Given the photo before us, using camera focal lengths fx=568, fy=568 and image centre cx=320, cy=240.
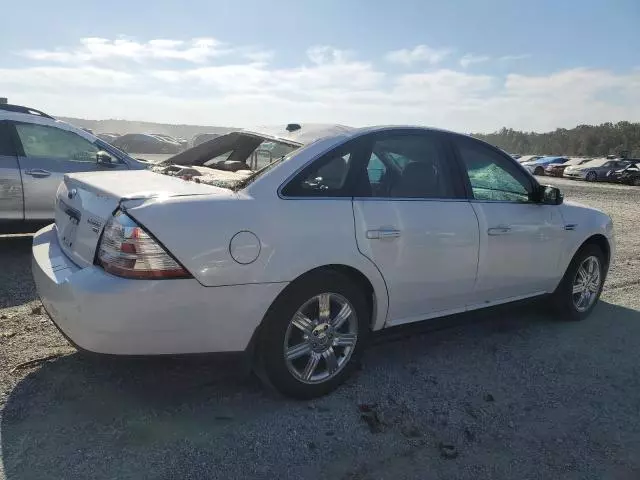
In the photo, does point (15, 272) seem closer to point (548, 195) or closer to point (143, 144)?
point (548, 195)

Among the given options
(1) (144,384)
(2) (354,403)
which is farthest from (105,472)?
(2) (354,403)

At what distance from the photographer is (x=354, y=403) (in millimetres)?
3371

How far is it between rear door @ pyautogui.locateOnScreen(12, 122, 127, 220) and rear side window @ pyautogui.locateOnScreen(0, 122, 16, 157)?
0.07 meters

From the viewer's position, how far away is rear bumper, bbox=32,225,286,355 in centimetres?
276

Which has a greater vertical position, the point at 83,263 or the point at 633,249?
the point at 83,263

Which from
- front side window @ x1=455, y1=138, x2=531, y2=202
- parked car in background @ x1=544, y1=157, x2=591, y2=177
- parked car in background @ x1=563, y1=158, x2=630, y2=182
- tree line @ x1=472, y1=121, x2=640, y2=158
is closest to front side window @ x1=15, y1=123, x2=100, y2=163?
front side window @ x1=455, y1=138, x2=531, y2=202

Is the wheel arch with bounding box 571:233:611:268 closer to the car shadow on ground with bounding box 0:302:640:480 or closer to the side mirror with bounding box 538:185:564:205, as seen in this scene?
the side mirror with bounding box 538:185:564:205

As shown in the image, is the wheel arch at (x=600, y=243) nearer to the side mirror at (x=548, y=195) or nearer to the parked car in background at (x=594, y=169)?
the side mirror at (x=548, y=195)

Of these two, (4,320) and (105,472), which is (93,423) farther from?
(4,320)

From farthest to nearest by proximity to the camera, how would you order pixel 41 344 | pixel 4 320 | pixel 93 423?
pixel 4 320
pixel 41 344
pixel 93 423

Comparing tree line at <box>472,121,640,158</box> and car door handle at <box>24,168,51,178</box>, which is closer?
car door handle at <box>24,168,51,178</box>

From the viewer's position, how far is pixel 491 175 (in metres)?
4.32

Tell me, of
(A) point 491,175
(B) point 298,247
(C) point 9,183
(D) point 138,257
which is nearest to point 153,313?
(D) point 138,257

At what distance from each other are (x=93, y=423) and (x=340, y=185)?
6.21 ft
